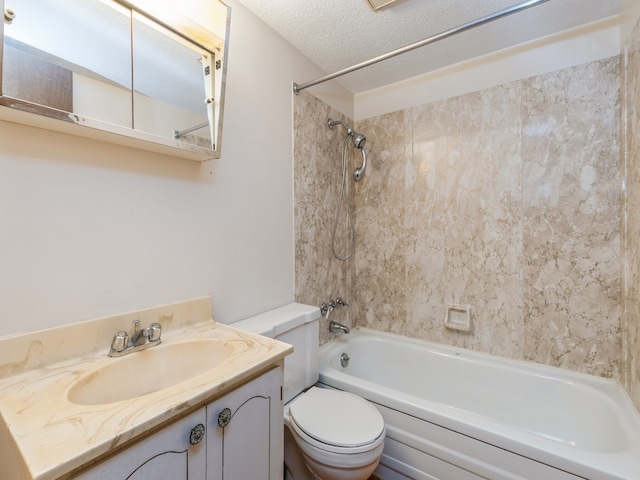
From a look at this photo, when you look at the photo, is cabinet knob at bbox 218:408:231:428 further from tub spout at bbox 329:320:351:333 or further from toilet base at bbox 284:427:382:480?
tub spout at bbox 329:320:351:333

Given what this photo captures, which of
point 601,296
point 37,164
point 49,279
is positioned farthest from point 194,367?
point 601,296

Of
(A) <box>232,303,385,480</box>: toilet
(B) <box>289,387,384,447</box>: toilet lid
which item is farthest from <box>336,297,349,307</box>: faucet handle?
(B) <box>289,387,384,447</box>: toilet lid

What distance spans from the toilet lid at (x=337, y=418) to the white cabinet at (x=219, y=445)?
258mm

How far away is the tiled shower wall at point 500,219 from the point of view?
155 cm

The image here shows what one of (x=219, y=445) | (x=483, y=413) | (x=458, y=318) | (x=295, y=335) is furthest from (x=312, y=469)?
(x=458, y=318)

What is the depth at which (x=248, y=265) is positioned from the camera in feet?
4.91

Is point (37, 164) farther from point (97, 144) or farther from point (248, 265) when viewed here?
point (248, 265)

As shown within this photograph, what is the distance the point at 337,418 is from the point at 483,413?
3.48ft

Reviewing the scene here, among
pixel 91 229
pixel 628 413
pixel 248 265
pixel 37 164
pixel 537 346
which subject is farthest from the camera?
pixel 537 346

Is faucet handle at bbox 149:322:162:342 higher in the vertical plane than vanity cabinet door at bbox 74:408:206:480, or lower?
higher

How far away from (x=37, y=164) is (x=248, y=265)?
34.1 inches

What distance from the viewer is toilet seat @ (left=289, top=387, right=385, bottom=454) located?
113 cm

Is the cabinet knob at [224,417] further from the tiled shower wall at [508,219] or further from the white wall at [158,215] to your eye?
the tiled shower wall at [508,219]

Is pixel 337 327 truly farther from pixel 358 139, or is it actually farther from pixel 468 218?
pixel 358 139
